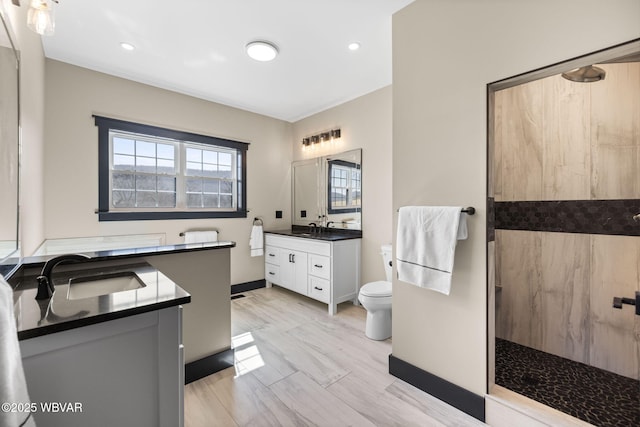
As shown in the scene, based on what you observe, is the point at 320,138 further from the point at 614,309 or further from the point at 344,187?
the point at 614,309

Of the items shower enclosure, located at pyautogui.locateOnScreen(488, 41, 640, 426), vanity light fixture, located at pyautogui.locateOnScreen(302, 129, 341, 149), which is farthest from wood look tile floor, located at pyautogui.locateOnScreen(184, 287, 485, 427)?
vanity light fixture, located at pyautogui.locateOnScreen(302, 129, 341, 149)

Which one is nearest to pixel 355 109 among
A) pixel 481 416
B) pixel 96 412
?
pixel 481 416

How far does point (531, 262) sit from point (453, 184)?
4.03 feet

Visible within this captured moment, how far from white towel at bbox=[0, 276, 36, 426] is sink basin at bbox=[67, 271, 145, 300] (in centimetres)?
68

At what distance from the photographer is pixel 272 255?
385 centimetres

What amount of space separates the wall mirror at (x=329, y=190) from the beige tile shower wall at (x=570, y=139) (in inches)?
60.8

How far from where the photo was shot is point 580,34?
122 centimetres

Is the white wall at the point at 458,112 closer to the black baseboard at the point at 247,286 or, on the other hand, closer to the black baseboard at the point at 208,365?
the black baseboard at the point at 208,365

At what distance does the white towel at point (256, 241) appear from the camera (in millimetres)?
3822

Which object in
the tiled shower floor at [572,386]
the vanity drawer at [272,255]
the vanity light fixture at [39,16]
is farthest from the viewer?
the vanity drawer at [272,255]

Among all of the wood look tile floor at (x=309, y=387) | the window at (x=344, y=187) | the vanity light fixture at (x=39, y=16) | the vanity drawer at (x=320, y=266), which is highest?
the vanity light fixture at (x=39, y=16)

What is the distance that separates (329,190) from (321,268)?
3.76 ft

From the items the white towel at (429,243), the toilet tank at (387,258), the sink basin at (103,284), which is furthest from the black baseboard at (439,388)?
the sink basin at (103,284)

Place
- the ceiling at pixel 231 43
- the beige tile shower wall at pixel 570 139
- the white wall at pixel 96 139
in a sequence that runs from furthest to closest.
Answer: the white wall at pixel 96 139 < the ceiling at pixel 231 43 < the beige tile shower wall at pixel 570 139
